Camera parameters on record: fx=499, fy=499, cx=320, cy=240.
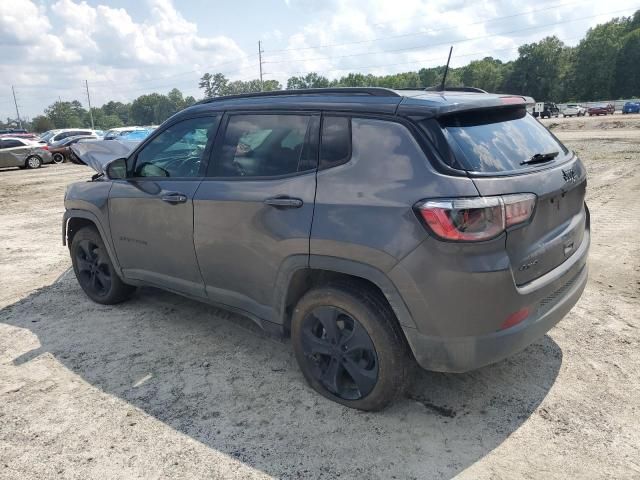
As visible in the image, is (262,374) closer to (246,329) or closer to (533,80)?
(246,329)

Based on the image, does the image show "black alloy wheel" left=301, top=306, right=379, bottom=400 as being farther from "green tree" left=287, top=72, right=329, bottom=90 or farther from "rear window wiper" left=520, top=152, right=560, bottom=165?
"green tree" left=287, top=72, right=329, bottom=90

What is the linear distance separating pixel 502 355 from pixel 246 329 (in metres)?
2.24

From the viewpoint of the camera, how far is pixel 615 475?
2.42 meters

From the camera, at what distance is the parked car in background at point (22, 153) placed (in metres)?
21.2

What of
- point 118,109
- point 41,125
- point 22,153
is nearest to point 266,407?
point 22,153

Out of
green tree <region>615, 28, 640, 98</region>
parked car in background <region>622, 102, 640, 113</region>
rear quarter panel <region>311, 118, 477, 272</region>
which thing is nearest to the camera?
rear quarter panel <region>311, 118, 477, 272</region>

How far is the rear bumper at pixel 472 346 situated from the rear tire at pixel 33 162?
23811mm

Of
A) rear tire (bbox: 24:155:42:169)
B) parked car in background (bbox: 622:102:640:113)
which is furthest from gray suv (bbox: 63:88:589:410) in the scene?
parked car in background (bbox: 622:102:640:113)

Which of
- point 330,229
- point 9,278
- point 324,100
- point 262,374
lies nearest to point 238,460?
point 262,374

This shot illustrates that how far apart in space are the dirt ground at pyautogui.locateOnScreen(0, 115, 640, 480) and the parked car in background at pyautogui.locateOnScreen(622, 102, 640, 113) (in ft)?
194

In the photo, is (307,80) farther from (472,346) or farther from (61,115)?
(472,346)

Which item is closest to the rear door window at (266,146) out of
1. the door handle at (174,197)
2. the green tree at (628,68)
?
the door handle at (174,197)

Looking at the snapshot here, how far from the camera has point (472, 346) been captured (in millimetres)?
2572

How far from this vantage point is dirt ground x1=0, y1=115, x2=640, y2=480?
2609 millimetres
